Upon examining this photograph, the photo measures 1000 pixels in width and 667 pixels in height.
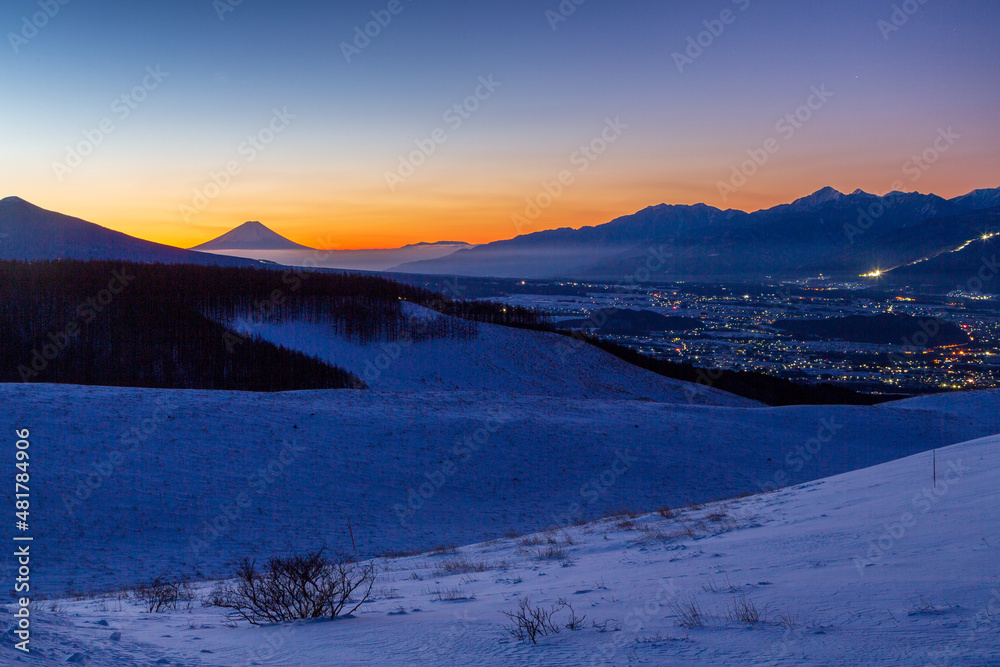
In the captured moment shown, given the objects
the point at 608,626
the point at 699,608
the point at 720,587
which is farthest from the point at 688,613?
the point at 720,587

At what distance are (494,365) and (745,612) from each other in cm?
5811

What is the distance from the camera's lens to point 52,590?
13.2 m

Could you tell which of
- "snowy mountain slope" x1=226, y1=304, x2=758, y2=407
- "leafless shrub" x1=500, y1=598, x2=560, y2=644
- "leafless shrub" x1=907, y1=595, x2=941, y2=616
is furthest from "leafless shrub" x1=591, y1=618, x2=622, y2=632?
"snowy mountain slope" x1=226, y1=304, x2=758, y2=407

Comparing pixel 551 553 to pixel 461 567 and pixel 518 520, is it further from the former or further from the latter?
pixel 518 520

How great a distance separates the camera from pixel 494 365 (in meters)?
63.6

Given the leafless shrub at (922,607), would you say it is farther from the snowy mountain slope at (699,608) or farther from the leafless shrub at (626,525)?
the leafless shrub at (626,525)

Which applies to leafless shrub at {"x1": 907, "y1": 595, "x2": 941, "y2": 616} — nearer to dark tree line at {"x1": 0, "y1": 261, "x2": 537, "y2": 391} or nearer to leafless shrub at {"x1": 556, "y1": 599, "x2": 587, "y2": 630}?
leafless shrub at {"x1": 556, "y1": 599, "x2": 587, "y2": 630}

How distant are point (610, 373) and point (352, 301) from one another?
3463 centimetres

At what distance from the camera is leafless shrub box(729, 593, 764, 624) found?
5438 millimetres

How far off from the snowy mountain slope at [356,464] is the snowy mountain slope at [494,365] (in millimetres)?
23686

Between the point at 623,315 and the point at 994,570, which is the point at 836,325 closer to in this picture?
the point at 623,315

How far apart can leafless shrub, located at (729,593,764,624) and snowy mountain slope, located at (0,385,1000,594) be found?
13.2 m

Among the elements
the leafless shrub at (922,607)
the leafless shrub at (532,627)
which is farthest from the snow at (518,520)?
the leafless shrub at (532,627)

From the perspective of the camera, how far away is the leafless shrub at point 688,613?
18.1ft
